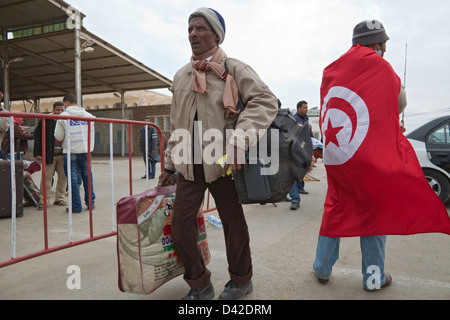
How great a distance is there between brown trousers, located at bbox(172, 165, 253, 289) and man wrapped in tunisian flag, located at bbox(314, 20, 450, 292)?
2.24ft

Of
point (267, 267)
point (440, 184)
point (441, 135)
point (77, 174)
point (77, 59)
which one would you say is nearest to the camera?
point (267, 267)

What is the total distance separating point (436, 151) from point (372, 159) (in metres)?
3.97

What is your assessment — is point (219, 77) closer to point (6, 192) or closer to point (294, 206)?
point (294, 206)

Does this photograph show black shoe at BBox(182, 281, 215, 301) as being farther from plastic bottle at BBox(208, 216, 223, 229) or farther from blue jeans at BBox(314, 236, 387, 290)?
plastic bottle at BBox(208, 216, 223, 229)

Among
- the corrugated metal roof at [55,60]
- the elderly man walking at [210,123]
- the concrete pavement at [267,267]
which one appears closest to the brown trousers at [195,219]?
the elderly man walking at [210,123]

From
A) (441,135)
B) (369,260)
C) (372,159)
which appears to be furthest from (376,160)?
(441,135)

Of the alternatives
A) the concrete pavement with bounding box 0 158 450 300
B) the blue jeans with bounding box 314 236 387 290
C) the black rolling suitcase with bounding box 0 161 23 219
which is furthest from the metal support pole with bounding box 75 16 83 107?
the blue jeans with bounding box 314 236 387 290

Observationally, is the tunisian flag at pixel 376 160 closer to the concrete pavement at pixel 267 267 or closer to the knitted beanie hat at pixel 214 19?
the concrete pavement at pixel 267 267

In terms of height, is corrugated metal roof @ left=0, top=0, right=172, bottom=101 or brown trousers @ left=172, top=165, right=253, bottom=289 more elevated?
corrugated metal roof @ left=0, top=0, right=172, bottom=101

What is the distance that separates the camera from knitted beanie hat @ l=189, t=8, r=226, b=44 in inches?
80.4

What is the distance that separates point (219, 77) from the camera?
203 centimetres

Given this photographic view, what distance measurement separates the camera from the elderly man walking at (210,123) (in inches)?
78.1
